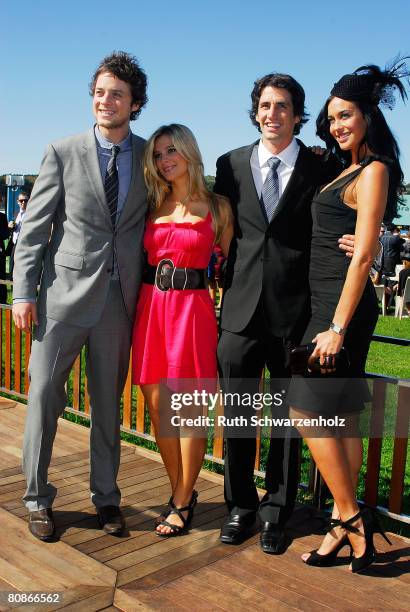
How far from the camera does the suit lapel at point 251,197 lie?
3.22 m

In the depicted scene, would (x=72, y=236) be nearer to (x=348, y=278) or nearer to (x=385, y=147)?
(x=348, y=278)

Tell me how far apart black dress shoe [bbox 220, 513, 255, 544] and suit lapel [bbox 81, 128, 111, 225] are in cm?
164

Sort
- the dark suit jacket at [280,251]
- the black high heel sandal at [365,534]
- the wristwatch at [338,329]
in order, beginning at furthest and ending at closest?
the dark suit jacket at [280,251] → the black high heel sandal at [365,534] → the wristwatch at [338,329]

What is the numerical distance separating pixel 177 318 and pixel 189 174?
0.72 m

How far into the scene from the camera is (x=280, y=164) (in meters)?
3.26

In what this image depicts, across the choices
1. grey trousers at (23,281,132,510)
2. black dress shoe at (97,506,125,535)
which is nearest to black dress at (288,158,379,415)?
grey trousers at (23,281,132,510)

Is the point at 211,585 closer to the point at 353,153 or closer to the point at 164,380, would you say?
the point at 164,380

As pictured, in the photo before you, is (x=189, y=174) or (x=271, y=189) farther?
(x=189, y=174)

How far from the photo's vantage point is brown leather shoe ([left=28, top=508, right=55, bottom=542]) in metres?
3.28

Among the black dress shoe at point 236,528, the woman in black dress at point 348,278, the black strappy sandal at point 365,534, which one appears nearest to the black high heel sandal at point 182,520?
the black dress shoe at point 236,528

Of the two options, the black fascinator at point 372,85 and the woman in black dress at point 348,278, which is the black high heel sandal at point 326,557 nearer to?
the woman in black dress at point 348,278

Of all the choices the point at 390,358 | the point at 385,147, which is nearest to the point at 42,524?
the point at 385,147

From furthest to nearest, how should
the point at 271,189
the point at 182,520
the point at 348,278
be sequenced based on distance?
the point at 182,520
the point at 271,189
the point at 348,278

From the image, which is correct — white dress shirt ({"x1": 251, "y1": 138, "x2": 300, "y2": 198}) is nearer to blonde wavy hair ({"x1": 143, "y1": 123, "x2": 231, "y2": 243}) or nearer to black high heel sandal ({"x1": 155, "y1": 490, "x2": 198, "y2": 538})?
blonde wavy hair ({"x1": 143, "y1": 123, "x2": 231, "y2": 243})
